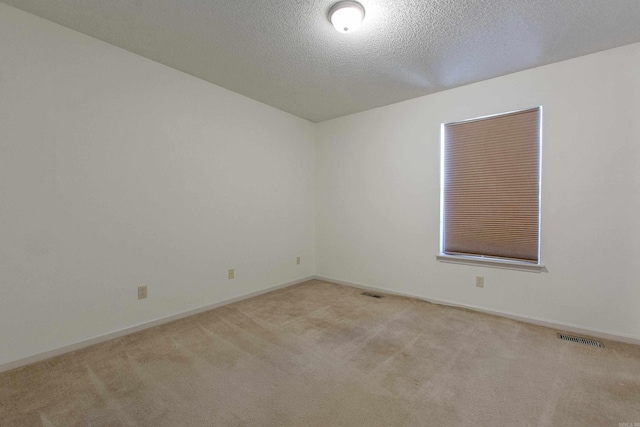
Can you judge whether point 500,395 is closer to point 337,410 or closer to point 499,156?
point 337,410

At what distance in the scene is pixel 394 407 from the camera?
1576mm

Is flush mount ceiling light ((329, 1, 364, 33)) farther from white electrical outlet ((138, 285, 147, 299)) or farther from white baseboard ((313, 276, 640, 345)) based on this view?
white baseboard ((313, 276, 640, 345))

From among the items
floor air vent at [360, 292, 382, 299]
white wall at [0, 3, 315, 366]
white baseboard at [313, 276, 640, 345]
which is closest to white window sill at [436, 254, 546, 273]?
white baseboard at [313, 276, 640, 345]

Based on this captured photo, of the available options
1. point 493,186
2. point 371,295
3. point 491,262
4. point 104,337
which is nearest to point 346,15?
point 493,186

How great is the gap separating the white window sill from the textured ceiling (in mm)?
1956

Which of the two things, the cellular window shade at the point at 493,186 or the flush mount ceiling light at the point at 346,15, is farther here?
the cellular window shade at the point at 493,186

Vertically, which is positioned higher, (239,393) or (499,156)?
(499,156)

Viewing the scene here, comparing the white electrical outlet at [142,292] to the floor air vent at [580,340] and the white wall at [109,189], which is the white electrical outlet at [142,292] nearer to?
the white wall at [109,189]

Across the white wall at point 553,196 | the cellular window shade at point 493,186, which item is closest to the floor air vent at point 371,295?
the white wall at point 553,196

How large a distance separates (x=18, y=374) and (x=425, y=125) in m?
4.31

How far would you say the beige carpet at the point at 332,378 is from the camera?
151 cm

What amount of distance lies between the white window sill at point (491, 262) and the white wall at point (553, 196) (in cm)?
6

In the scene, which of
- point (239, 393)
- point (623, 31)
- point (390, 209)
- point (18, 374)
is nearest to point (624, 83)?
point (623, 31)

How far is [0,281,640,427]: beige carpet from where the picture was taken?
1513 mm
